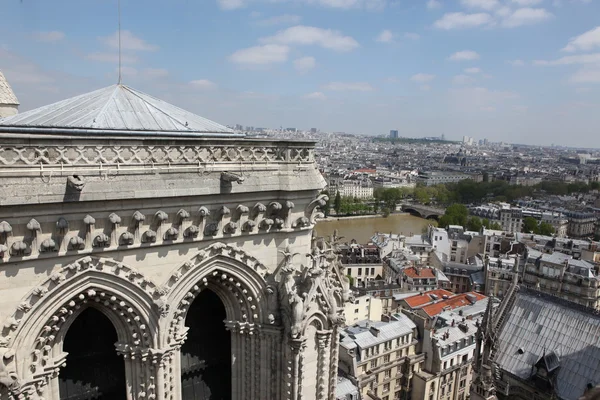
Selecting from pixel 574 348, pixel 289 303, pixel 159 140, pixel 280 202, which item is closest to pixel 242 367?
pixel 289 303

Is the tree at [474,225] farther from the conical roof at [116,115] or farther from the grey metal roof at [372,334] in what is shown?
the conical roof at [116,115]

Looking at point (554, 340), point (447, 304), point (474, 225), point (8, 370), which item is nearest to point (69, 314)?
point (8, 370)

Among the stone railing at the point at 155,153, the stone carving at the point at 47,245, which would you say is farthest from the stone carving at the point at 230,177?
the stone carving at the point at 47,245

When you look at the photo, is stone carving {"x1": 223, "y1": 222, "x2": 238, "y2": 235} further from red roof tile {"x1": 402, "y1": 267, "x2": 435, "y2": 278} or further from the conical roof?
red roof tile {"x1": 402, "y1": 267, "x2": 435, "y2": 278}

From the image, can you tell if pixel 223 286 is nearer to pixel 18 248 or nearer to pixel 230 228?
pixel 230 228

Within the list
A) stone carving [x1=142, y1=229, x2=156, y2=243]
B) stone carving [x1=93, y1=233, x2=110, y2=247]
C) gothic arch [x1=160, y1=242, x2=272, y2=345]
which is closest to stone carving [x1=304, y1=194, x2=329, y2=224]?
gothic arch [x1=160, y1=242, x2=272, y2=345]
